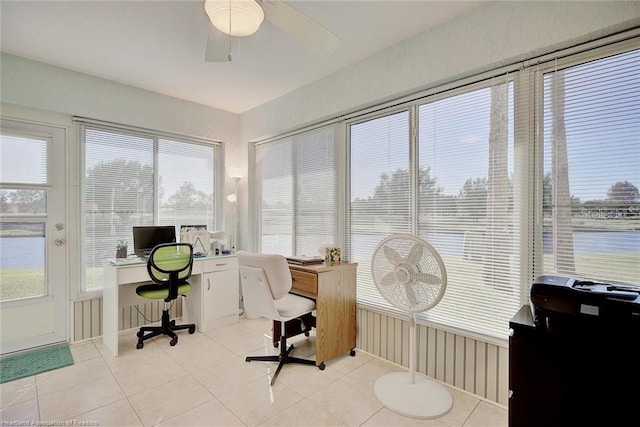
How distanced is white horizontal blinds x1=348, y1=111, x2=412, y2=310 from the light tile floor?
791mm

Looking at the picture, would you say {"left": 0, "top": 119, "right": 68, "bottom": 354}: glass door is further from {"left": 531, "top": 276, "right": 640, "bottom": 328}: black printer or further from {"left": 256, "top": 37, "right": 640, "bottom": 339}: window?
{"left": 531, "top": 276, "right": 640, "bottom": 328}: black printer

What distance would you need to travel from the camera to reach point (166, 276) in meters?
3.04

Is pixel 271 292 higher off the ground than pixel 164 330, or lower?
higher

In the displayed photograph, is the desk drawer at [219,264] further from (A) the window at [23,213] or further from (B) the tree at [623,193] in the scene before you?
(B) the tree at [623,193]

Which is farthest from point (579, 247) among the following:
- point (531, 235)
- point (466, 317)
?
point (466, 317)

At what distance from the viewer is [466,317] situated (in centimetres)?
220

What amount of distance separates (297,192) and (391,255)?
5.89ft

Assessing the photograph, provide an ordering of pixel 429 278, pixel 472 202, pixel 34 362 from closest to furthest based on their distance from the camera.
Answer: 1. pixel 429 278
2. pixel 472 202
3. pixel 34 362

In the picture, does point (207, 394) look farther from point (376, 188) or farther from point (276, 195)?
point (276, 195)

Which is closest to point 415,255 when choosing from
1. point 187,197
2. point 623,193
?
point 623,193

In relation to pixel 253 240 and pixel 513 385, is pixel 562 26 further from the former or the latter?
pixel 253 240

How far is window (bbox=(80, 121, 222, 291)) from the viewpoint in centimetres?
321

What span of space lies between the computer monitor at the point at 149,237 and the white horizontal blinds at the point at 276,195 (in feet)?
3.74

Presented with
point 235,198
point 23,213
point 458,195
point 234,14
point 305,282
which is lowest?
point 305,282
